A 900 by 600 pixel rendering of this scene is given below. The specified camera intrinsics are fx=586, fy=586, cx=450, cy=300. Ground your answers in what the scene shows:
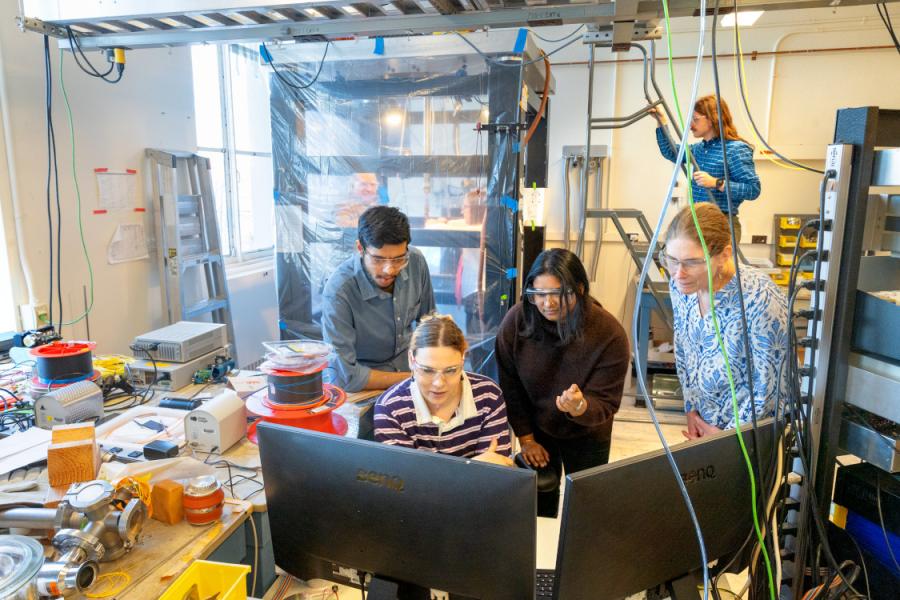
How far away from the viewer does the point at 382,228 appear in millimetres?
1902

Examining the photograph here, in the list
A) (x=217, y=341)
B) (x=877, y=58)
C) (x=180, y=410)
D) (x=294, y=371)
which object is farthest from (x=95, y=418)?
(x=877, y=58)

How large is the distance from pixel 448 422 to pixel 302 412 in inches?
16.0

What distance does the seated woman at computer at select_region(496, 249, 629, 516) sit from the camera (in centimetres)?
179

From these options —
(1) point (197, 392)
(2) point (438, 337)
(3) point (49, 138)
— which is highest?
(3) point (49, 138)

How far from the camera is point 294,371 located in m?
1.64

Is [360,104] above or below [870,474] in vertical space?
above

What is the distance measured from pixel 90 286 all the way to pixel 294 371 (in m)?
1.94

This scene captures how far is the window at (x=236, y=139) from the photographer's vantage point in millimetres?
4113

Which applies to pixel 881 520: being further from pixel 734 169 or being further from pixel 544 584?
pixel 734 169

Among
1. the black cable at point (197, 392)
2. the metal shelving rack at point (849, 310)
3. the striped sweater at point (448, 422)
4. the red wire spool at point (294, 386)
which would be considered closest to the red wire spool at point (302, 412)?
the red wire spool at point (294, 386)

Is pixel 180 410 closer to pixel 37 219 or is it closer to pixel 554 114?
pixel 37 219

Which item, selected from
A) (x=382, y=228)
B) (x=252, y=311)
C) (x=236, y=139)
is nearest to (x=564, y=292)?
(x=382, y=228)

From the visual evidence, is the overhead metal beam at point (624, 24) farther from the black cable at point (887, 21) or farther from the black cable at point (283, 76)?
the black cable at point (283, 76)

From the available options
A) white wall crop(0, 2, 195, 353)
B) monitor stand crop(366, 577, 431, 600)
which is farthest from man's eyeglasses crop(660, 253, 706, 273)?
white wall crop(0, 2, 195, 353)
